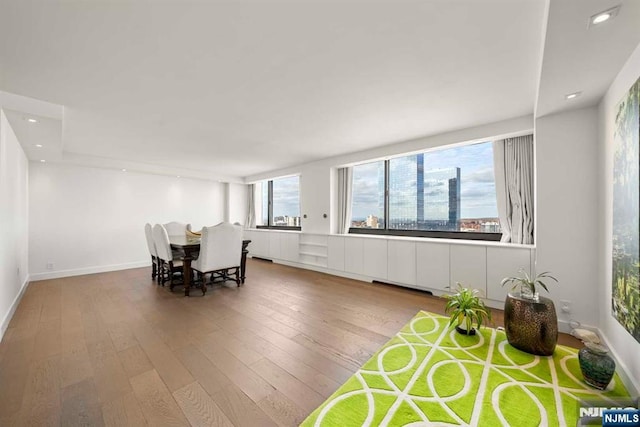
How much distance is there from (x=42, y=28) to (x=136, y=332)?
2.61 m

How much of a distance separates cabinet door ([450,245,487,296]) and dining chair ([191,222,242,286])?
11.3ft

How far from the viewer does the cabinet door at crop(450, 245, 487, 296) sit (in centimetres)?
329

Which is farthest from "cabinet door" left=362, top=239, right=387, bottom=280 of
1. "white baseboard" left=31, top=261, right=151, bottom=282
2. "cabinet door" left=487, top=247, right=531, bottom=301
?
"white baseboard" left=31, top=261, right=151, bottom=282

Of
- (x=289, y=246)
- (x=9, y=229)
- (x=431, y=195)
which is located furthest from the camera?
(x=289, y=246)

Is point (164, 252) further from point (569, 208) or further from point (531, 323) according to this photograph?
point (569, 208)

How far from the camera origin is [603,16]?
4.21 feet

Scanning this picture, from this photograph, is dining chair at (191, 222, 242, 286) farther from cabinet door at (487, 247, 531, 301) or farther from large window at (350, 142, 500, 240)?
cabinet door at (487, 247, 531, 301)

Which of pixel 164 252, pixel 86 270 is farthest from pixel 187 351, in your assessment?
pixel 86 270

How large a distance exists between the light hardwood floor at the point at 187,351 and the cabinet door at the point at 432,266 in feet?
0.86

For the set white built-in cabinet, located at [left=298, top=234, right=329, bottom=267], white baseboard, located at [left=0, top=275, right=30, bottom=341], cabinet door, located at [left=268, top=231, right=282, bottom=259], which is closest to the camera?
white baseboard, located at [left=0, top=275, right=30, bottom=341]

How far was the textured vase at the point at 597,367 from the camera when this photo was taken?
163 centimetres

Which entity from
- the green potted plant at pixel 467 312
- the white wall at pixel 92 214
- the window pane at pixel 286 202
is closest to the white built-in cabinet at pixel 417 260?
the green potted plant at pixel 467 312

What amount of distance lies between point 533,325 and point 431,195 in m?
2.57

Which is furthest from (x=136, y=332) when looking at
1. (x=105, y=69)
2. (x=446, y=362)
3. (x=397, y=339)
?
(x=446, y=362)
